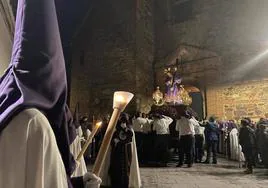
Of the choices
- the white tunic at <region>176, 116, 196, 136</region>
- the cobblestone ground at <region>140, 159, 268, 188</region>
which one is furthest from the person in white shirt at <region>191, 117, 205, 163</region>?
the cobblestone ground at <region>140, 159, 268, 188</region>

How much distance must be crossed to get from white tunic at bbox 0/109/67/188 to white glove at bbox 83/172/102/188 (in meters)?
0.25

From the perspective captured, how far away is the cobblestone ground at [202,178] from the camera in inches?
203

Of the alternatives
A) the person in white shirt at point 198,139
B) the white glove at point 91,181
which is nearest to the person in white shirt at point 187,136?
the person in white shirt at point 198,139

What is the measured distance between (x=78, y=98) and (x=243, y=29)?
9073mm

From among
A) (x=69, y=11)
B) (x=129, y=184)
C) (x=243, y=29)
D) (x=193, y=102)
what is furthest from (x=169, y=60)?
(x=129, y=184)

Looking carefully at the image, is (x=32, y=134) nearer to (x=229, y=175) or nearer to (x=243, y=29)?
(x=229, y=175)

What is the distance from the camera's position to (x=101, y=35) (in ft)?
49.0

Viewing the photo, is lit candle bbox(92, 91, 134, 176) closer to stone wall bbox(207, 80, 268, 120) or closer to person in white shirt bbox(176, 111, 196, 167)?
person in white shirt bbox(176, 111, 196, 167)

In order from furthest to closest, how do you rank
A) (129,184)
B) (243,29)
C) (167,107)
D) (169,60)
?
1. (169,60)
2. (243,29)
3. (167,107)
4. (129,184)

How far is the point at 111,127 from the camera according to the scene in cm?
116

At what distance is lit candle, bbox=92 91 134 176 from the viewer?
3.65ft

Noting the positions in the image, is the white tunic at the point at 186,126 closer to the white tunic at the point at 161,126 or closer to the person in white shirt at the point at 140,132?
the white tunic at the point at 161,126

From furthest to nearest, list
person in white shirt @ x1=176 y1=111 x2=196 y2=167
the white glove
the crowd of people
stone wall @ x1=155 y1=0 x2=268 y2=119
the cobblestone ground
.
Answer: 1. stone wall @ x1=155 y1=0 x2=268 y2=119
2. person in white shirt @ x1=176 y1=111 x2=196 y2=167
3. the crowd of people
4. the cobblestone ground
5. the white glove

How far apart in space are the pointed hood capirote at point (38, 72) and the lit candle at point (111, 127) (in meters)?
0.15
